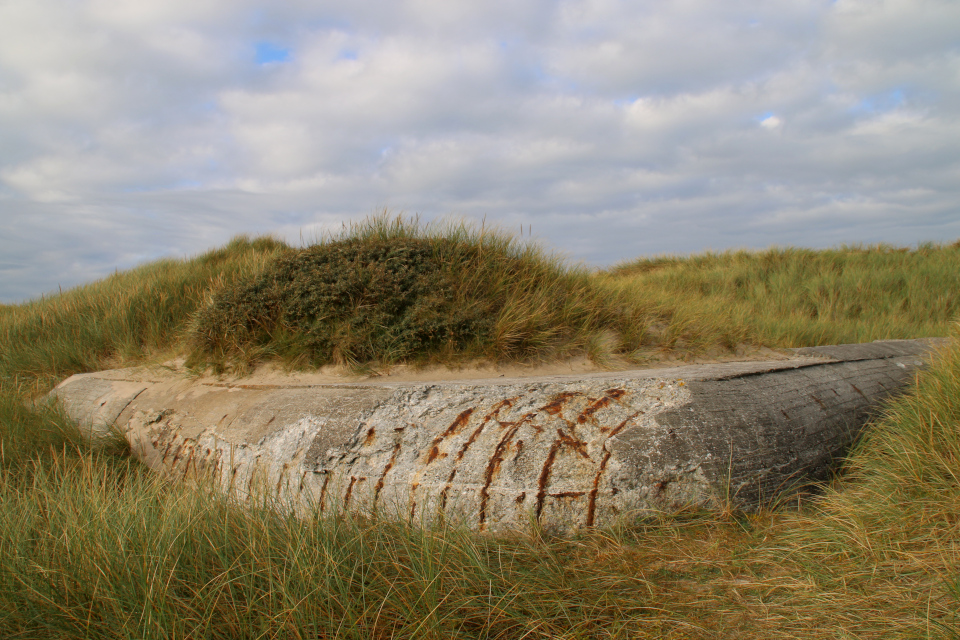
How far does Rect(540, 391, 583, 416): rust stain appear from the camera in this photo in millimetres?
3188

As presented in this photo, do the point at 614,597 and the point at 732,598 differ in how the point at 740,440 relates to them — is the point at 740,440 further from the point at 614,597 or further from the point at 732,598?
the point at 614,597

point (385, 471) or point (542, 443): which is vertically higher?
point (542, 443)

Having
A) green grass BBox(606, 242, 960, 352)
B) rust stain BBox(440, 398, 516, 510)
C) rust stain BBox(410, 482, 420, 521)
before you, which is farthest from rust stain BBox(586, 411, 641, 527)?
green grass BBox(606, 242, 960, 352)

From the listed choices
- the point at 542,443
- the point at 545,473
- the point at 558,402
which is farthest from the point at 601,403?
the point at 545,473

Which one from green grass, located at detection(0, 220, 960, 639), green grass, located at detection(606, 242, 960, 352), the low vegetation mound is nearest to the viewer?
green grass, located at detection(0, 220, 960, 639)

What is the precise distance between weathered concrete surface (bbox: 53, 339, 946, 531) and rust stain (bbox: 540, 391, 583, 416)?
1cm

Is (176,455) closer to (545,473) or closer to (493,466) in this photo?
(493,466)

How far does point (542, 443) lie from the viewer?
3012 mm

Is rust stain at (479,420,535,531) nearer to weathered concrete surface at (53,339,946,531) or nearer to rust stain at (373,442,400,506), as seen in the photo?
weathered concrete surface at (53,339,946,531)

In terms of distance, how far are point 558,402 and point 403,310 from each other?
217 cm

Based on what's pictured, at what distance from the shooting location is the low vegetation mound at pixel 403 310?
476cm

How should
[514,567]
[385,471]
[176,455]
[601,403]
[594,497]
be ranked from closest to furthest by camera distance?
[514,567] → [594,497] → [385,471] → [601,403] → [176,455]

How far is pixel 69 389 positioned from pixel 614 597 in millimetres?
6167

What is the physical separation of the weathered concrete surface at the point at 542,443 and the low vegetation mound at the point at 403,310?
97cm
